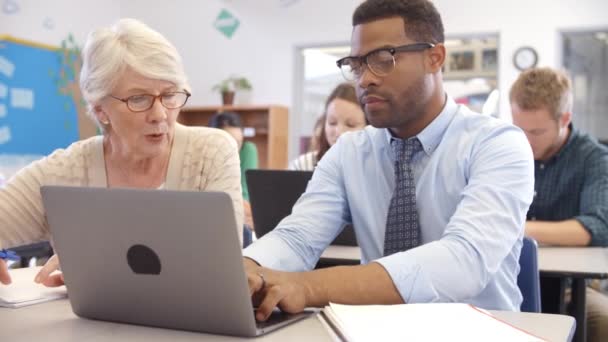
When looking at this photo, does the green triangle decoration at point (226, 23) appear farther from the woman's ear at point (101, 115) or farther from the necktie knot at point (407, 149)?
the necktie knot at point (407, 149)

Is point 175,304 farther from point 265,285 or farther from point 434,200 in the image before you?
point 434,200

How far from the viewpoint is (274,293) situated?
3.50 feet

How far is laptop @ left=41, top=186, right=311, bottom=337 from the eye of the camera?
35.3 inches

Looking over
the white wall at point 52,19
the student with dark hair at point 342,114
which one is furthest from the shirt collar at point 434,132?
the white wall at point 52,19

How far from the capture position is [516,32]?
5.76m

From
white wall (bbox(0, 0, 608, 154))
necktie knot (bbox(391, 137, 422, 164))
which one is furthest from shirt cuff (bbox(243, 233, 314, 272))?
white wall (bbox(0, 0, 608, 154))

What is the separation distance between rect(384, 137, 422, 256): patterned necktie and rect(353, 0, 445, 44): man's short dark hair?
307 millimetres

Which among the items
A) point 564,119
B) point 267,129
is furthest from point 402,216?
point 267,129

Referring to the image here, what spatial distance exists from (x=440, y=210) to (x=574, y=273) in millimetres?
614

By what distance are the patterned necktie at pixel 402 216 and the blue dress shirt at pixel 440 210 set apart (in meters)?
0.04

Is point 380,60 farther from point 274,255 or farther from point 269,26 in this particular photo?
point 269,26

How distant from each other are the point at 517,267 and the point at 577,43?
4986mm

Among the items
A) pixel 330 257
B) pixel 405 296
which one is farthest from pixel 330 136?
pixel 405 296

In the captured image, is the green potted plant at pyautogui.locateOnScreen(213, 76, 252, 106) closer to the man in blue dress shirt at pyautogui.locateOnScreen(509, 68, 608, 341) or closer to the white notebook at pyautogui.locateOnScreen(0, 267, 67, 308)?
the man in blue dress shirt at pyautogui.locateOnScreen(509, 68, 608, 341)
